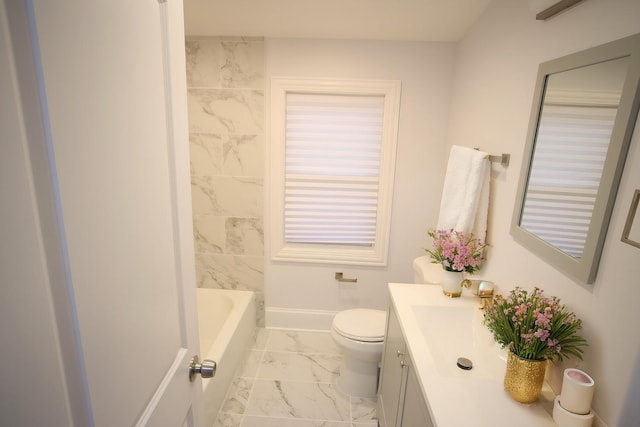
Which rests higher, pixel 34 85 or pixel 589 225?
pixel 34 85

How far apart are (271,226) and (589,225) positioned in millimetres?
2145

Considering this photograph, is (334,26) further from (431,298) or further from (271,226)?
(431,298)

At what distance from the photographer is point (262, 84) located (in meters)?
2.49

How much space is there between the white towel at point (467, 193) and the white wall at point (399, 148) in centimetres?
68

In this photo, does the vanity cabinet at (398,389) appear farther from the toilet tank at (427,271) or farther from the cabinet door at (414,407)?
the toilet tank at (427,271)

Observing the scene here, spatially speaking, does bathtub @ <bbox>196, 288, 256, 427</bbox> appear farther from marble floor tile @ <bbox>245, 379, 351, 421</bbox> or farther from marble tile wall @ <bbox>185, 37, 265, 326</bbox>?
marble floor tile @ <bbox>245, 379, 351, 421</bbox>

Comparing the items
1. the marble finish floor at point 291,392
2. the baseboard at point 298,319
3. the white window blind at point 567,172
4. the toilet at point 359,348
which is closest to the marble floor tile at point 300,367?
the marble finish floor at point 291,392

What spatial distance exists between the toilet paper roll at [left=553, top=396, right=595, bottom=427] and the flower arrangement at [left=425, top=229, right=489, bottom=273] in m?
0.74

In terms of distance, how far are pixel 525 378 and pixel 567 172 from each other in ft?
2.18

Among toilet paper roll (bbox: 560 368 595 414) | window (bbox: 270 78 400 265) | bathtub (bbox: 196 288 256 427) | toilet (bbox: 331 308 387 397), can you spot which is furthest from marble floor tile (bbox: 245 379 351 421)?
toilet paper roll (bbox: 560 368 595 414)

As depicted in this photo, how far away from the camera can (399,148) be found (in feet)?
8.45

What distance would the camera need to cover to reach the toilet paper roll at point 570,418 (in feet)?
2.83

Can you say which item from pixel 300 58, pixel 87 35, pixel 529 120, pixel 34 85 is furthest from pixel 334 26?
pixel 34 85

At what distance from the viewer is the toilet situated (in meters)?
2.04
